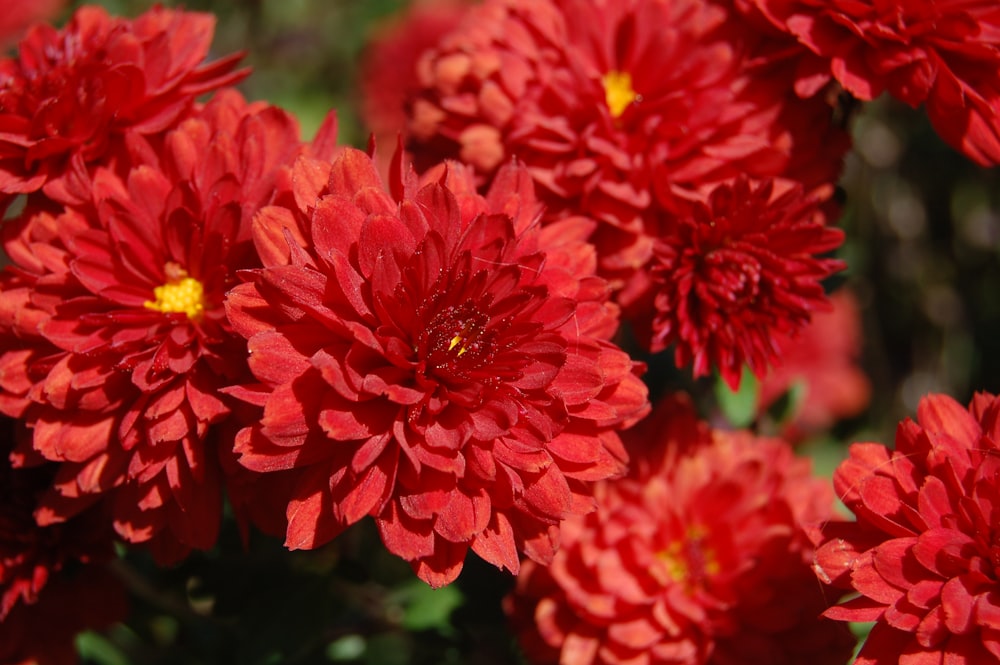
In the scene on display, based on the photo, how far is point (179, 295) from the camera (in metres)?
1.28

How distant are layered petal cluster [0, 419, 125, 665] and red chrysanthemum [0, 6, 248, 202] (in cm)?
42

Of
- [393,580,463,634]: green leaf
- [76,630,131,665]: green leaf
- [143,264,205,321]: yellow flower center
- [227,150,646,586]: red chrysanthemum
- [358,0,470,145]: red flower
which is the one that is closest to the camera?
[227,150,646,586]: red chrysanthemum

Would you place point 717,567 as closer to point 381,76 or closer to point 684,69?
point 684,69

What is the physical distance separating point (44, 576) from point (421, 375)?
2.30ft

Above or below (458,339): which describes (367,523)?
below

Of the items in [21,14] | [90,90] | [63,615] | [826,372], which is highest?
[90,90]

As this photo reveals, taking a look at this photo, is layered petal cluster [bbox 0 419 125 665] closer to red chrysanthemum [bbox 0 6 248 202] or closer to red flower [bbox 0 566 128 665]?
red flower [bbox 0 566 128 665]

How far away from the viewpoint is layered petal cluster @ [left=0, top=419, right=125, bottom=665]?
1364 mm

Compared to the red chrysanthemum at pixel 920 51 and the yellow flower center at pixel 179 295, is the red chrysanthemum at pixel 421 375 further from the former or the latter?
the red chrysanthemum at pixel 920 51

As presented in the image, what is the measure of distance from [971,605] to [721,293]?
1.61 ft

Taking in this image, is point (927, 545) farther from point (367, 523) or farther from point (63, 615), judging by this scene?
point (63, 615)

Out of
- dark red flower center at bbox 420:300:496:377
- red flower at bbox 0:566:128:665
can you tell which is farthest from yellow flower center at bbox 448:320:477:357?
red flower at bbox 0:566:128:665

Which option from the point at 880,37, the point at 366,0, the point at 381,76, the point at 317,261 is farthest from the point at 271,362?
the point at 366,0

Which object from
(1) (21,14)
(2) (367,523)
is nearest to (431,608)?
(2) (367,523)
